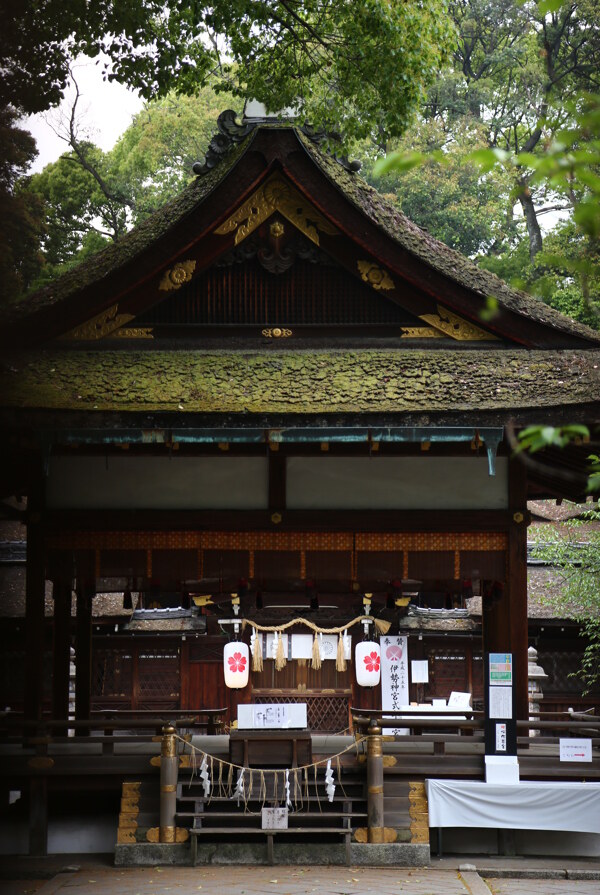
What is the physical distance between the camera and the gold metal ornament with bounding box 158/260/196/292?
12.8m

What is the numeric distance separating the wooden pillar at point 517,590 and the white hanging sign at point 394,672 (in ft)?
39.3

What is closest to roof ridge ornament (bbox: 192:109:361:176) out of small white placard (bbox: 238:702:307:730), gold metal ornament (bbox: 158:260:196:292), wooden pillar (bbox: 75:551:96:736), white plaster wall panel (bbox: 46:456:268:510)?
gold metal ornament (bbox: 158:260:196:292)

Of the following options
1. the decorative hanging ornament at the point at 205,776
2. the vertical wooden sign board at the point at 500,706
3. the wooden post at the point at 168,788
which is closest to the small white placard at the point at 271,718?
the decorative hanging ornament at the point at 205,776

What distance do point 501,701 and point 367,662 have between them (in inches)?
470

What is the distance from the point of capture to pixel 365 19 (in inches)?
543

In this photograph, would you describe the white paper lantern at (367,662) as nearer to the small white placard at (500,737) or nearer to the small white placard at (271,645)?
the small white placard at (271,645)

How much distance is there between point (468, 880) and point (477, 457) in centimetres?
448

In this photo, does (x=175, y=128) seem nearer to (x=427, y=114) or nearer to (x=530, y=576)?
(x=427, y=114)

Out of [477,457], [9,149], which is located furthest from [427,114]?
[9,149]

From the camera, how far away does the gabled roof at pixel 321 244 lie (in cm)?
1255

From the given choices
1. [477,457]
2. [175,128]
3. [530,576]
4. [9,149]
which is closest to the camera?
[9,149]

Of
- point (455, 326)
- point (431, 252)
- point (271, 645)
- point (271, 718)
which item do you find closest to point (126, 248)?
point (431, 252)

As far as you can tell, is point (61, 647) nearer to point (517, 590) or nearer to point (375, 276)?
point (517, 590)

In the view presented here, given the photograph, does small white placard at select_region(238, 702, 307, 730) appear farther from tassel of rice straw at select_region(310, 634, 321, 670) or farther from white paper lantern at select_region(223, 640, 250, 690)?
tassel of rice straw at select_region(310, 634, 321, 670)
